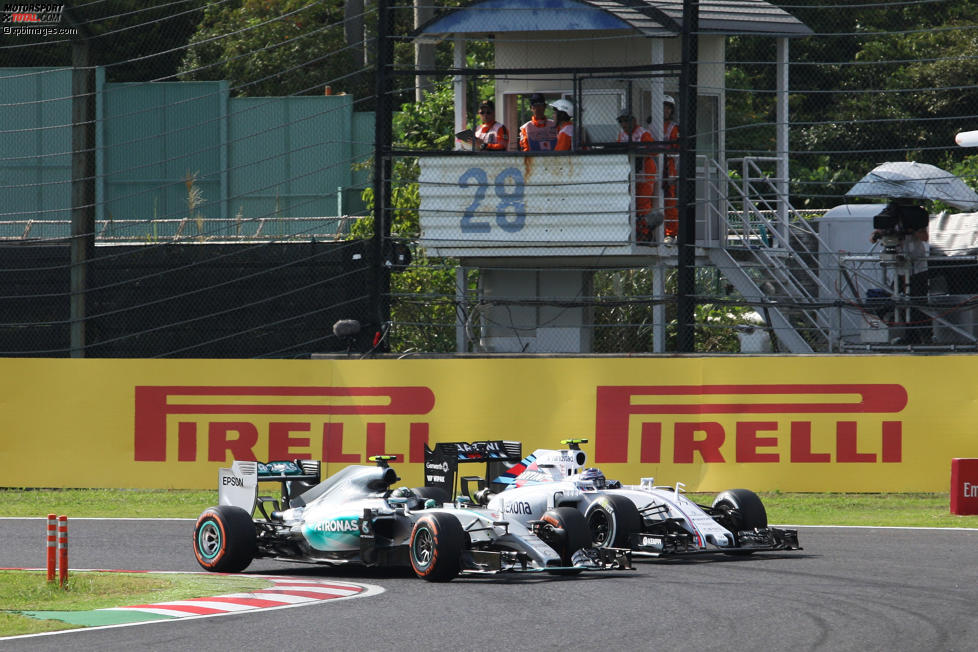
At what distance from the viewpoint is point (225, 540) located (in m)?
12.8

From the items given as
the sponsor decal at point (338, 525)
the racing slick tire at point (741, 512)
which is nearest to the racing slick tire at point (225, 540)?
the sponsor decal at point (338, 525)

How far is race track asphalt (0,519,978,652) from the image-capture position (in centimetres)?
927

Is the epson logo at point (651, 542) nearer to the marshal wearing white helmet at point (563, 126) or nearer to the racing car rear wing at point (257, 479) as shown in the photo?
the racing car rear wing at point (257, 479)

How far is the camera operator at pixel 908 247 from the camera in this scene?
19641mm

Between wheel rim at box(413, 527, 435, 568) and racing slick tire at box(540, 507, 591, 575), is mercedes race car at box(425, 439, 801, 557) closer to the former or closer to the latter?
racing slick tire at box(540, 507, 591, 575)

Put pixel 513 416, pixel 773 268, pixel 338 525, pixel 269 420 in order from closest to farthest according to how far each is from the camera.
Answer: pixel 338 525
pixel 513 416
pixel 269 420
pixel 773 268

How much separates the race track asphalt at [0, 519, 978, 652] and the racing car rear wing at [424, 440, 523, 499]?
1.33 m

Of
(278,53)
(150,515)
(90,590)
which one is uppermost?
(278,53)


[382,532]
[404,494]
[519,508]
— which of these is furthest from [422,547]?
[519,508]

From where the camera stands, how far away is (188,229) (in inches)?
1187

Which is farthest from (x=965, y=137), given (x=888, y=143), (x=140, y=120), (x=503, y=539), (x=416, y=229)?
(x=140, y=120)

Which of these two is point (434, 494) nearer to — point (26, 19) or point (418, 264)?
point (418, 264)

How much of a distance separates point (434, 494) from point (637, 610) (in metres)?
3.34

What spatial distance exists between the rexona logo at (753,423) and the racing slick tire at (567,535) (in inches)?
204
